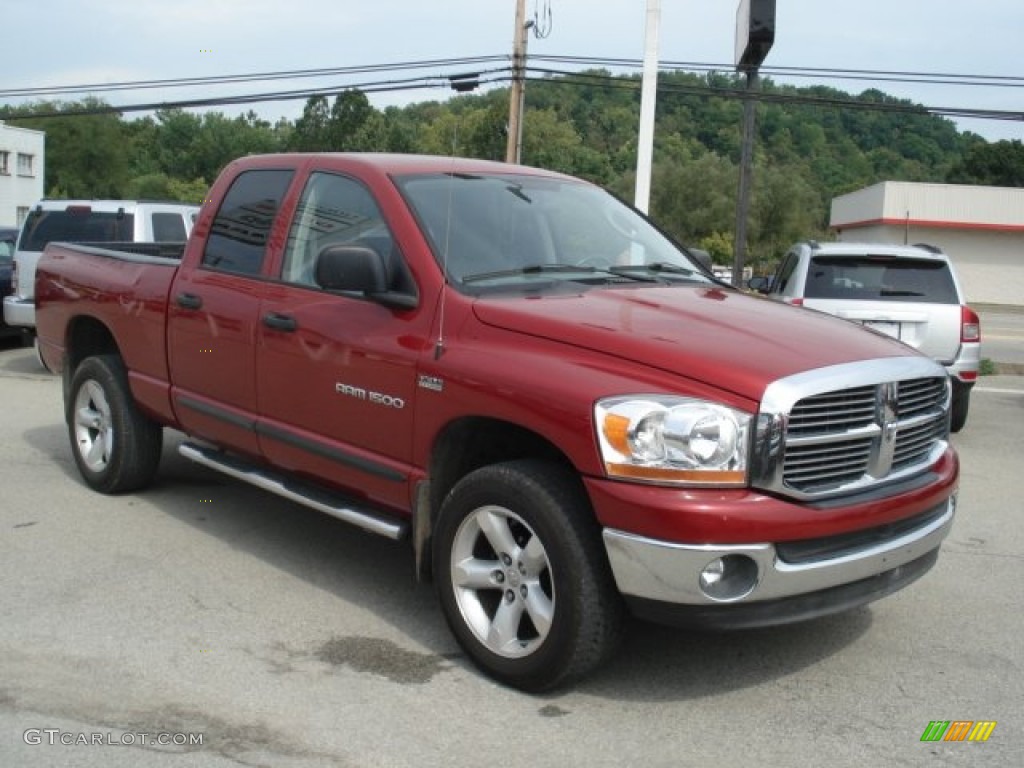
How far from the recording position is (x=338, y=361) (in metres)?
4.70

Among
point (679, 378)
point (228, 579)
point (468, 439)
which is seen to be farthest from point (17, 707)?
point (679, 378)

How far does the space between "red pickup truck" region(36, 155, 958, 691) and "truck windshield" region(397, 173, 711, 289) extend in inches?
0.6

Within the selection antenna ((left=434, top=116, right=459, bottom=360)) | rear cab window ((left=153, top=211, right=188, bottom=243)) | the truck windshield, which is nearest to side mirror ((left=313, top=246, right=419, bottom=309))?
antenna ((left=434, top=116, right=459, bottom=360))

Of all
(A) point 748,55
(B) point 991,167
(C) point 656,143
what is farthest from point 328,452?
(B) point 991,167

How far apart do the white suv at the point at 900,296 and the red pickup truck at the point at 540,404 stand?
4146 mm

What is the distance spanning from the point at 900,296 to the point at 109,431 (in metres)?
6.37

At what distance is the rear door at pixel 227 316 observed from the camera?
5.31 meters

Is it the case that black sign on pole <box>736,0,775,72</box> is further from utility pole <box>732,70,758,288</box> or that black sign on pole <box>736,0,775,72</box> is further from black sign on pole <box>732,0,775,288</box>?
utility pole <box>732,70,758,288</box>

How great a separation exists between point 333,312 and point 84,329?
2910 mm

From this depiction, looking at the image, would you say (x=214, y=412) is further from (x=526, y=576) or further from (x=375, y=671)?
(x=526, y=576)

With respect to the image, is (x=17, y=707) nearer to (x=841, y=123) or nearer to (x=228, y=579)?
(x=228, y=579)

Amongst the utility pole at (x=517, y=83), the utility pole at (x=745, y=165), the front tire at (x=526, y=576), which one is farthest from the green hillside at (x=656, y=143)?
the front tire at (x=526, y=576)

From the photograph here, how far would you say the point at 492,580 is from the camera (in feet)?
13.3

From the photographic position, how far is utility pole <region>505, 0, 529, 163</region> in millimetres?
25719
